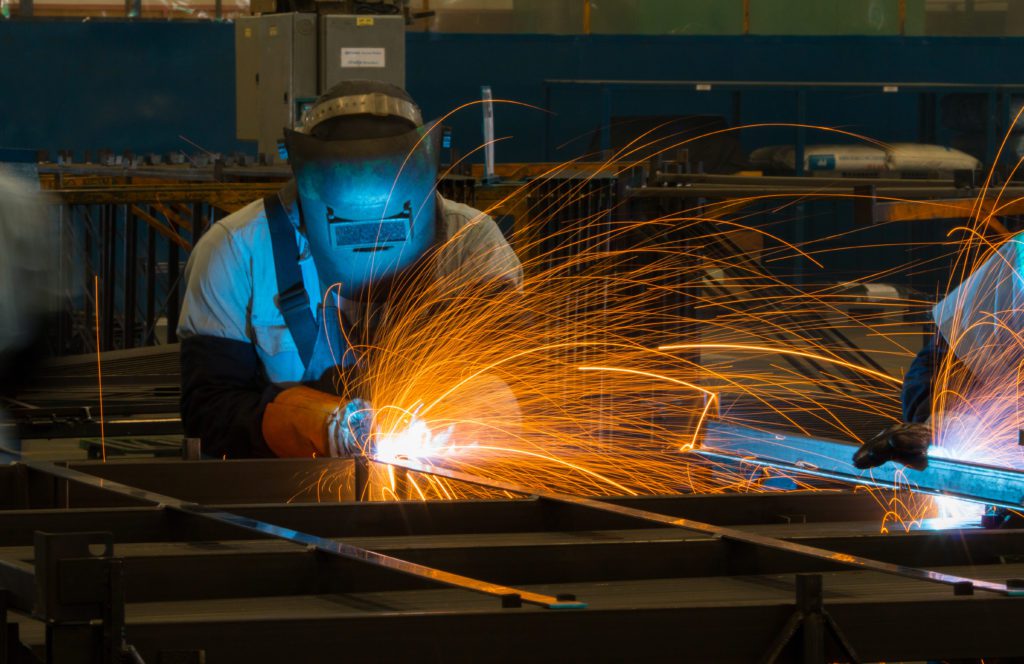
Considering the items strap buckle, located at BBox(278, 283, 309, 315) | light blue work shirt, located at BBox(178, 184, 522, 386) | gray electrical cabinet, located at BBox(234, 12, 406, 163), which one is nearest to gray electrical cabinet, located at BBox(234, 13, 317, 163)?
gray electrical cabinet, located at BBox(234, 12, 406, 163)

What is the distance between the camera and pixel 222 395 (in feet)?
12.6

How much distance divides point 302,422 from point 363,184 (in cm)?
63

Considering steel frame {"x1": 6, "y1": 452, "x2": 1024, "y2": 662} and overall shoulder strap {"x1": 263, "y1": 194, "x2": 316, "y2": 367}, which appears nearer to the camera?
steel frame {"x1": 6, "y1": 452, "x2": 1024, "y2": 662}

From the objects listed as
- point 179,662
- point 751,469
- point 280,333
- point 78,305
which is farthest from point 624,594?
point 78,305

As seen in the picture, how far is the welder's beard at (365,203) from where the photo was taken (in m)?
3.77

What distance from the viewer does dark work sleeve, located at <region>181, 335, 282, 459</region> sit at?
376 cm

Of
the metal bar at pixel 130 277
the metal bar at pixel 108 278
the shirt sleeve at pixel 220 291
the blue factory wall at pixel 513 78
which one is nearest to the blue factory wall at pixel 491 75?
the blue factory wall at pixel 513 78

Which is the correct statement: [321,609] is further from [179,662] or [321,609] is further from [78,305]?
[78,305]

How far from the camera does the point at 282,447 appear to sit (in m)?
3.64

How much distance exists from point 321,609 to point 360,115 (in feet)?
7.10

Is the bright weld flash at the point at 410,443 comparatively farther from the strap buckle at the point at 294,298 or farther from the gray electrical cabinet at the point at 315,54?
the gray electrical cabinet at the point at 315,54

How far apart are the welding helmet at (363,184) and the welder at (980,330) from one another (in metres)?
1.40

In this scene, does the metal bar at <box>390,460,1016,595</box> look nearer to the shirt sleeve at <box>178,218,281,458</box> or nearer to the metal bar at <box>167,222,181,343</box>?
the shirt sleeve at <box>178,218,281,458</box>

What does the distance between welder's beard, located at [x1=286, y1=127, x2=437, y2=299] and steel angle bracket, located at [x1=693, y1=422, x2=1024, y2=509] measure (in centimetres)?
90
